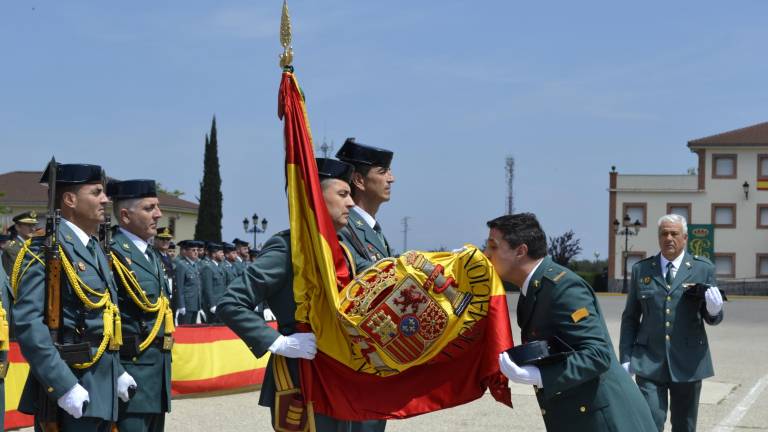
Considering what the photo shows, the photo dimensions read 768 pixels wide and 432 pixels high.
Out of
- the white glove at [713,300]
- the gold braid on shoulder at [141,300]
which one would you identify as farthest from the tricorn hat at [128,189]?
the white glove at [713,300]

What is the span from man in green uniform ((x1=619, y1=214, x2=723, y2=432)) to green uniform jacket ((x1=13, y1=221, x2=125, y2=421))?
394cm

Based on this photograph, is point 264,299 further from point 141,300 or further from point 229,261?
point 229,261

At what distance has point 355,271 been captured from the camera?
5332 millimetres

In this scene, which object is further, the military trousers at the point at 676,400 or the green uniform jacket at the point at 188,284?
the green uniform jacket at the point at 188,284

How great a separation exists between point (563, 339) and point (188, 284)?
18279mm

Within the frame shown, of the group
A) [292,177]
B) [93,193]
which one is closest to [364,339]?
[292,177]

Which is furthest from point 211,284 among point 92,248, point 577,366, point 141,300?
point 577,366

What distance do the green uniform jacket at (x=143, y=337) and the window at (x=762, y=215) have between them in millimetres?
65745

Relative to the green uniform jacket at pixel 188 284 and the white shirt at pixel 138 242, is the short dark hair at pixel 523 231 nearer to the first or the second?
the white shirt at pixel 138 242

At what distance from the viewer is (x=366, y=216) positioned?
Result: 584cm

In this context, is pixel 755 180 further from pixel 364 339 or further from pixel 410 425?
pixel 364 339

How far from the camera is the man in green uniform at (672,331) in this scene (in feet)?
24.5

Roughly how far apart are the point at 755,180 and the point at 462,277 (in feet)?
219

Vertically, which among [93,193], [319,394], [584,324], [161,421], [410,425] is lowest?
[410,425]
